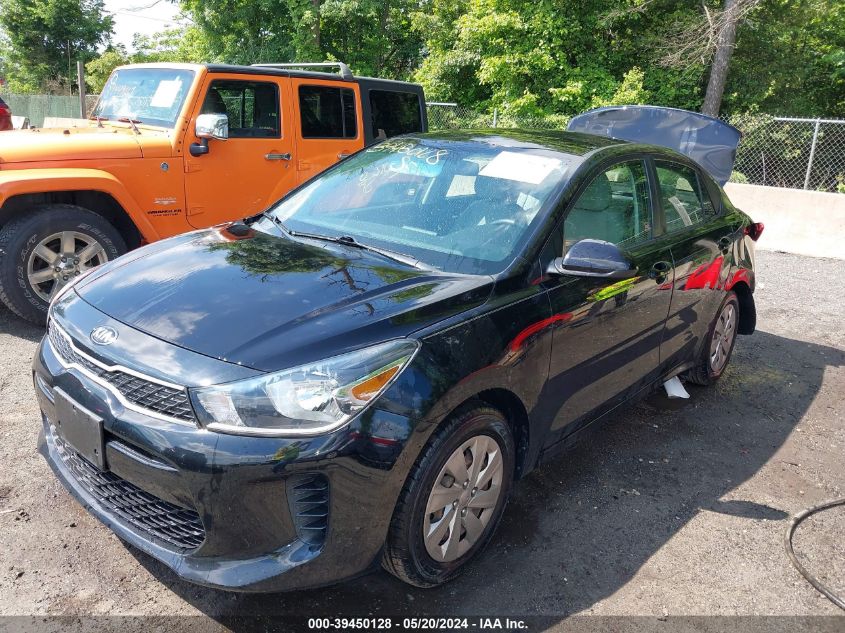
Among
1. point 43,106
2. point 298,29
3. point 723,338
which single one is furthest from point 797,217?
point 43,106

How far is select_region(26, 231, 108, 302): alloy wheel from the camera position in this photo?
16.6ft

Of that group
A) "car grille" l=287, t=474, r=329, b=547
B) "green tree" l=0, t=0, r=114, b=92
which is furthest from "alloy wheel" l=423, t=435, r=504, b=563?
"green tree" l=0, t=0, r=114, b=92

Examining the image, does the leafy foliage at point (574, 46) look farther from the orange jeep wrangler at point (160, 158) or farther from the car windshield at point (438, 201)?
the car windshield at point (438, 201)

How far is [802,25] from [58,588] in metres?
20.6

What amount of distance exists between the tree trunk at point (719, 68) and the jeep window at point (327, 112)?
38.3 ft

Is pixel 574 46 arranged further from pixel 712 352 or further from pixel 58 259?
pixel 58 259

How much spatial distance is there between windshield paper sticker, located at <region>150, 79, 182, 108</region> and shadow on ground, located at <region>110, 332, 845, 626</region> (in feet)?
13.9

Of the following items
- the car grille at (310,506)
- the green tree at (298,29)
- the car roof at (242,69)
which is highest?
the green tree at (298,29)

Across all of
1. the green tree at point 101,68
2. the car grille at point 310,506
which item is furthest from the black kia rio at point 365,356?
the green tree at point 101,68

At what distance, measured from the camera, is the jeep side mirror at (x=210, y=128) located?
5.58 m

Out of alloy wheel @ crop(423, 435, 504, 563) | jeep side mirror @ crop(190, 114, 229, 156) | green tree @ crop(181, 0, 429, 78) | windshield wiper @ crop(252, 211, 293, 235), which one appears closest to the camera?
alloy wheel @ crop(423, 435, 504, 563)

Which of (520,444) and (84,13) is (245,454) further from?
(84,13)

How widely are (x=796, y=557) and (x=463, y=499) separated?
1625mm

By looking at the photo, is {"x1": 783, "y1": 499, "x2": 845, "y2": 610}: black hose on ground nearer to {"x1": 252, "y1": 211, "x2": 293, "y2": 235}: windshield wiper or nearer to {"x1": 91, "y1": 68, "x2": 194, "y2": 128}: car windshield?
{"x1": 252, "y1": 211, "x2": 293, "y2": 235}: windshield wiper
